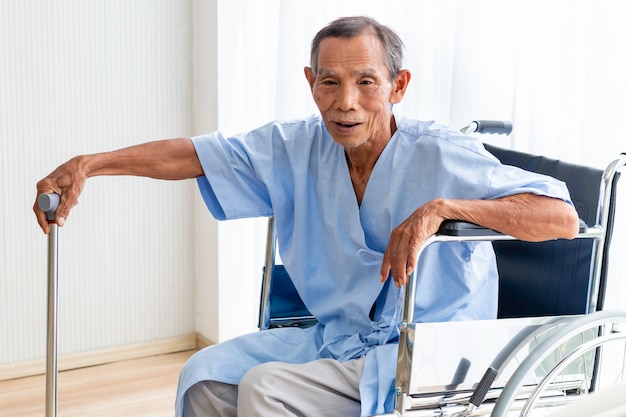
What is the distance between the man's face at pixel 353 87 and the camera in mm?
1788

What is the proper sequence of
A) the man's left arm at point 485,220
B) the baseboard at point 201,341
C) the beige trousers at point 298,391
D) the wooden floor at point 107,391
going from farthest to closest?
the baseboard at point 201,341, the wooden floor at point 107,391, the beige trousers at point 298,391, the man's left arm at point 485,220

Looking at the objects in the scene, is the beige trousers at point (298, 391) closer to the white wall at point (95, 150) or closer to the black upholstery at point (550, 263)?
the black upholstery at point (550, 263)

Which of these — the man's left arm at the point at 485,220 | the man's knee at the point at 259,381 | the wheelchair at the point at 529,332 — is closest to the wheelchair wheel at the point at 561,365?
the wheelchair at the point at 529,332

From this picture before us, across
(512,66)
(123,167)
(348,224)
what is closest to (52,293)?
(123,167)

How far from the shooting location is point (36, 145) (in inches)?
115

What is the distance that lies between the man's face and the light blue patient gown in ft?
0.26

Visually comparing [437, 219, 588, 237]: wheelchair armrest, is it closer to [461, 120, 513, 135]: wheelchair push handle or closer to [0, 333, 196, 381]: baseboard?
[461, 120, 513, 135]: wheelchair push handle

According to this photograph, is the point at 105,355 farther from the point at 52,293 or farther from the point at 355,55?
the point at 355,55

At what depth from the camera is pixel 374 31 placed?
1.81 meters

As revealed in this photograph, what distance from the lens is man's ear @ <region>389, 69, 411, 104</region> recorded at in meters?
1.85

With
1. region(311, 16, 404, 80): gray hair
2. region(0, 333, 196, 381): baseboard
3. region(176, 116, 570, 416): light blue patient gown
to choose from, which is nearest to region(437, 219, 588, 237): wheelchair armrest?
region(176, 116, 570, 416): light blue patient gown

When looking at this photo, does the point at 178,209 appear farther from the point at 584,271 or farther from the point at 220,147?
the point at 584,271

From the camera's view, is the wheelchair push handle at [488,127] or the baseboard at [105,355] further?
the baseboard at [105,355]

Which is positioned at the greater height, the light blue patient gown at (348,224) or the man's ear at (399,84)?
the man's ear at (399,84)
